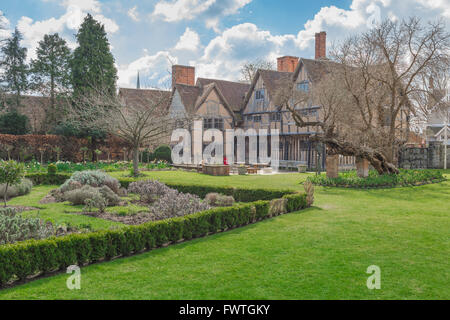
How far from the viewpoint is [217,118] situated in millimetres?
36281

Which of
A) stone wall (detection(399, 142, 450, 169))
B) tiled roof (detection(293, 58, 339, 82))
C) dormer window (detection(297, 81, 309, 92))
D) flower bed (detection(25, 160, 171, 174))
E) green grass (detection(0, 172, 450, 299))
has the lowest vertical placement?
green grass (detection(0, 172, 450, 299))

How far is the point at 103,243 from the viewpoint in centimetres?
693

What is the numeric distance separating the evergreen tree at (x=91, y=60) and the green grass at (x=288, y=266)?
85.4ft

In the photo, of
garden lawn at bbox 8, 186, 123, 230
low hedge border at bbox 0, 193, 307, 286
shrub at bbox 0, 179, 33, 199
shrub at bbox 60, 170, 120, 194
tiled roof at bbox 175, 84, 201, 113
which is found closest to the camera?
low hedge border at bbox 0, 193, 307, 286

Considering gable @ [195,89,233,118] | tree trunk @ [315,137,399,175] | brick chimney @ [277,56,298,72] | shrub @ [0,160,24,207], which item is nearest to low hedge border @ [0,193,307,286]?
shrub @ [0,160,24,207]

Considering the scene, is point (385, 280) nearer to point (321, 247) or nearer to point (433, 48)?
point (321, 247)

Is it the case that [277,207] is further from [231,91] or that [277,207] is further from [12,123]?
[231,91]

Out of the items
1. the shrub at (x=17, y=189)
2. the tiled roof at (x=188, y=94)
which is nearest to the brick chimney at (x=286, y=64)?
the tiled roof at (x=188, y=94)

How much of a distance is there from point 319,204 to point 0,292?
1005 cm

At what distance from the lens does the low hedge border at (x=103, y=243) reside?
5960 millimetres

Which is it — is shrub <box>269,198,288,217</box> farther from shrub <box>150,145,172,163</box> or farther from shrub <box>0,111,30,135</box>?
shrub <box>0,111,30,135</box>

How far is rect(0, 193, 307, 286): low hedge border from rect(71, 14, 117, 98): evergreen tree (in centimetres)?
2482

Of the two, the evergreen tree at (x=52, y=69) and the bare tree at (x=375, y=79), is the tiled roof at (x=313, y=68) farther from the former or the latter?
the evergreen tree at (x=52, y=69)

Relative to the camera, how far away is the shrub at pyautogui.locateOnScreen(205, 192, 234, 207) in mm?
12969
